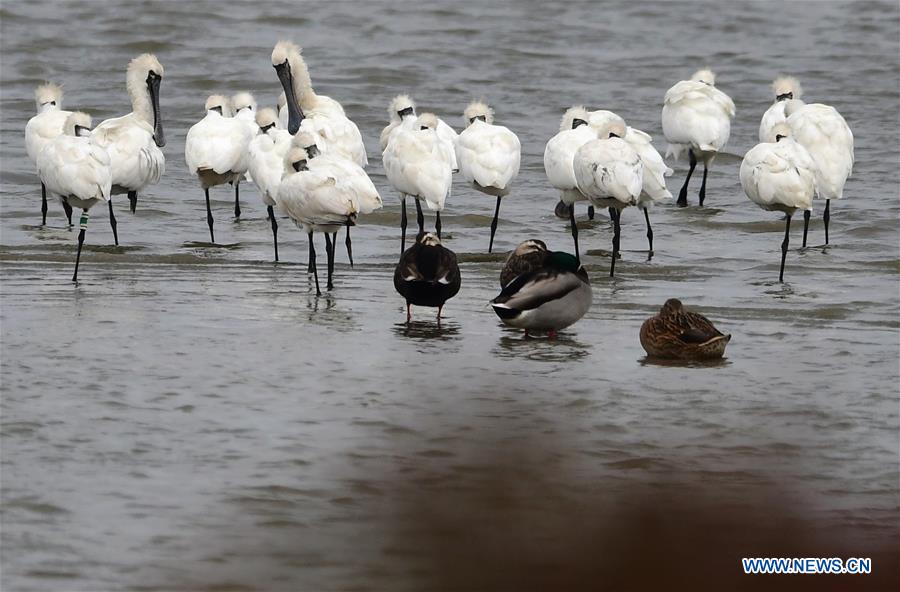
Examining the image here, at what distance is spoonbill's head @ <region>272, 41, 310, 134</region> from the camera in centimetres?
1633

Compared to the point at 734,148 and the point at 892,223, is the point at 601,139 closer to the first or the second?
the point at 892,223

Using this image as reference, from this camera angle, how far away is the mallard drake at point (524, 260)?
35.8ft

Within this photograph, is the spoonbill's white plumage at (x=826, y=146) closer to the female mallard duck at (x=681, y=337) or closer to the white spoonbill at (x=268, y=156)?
the white spoonbill at (x=268, y=156)

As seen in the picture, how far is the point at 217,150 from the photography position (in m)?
14.3

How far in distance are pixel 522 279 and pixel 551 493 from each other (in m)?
3.56

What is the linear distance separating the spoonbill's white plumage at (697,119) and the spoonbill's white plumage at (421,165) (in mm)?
4315

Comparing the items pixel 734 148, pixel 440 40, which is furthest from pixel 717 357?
pixel 440 40

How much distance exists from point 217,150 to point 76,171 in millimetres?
1819

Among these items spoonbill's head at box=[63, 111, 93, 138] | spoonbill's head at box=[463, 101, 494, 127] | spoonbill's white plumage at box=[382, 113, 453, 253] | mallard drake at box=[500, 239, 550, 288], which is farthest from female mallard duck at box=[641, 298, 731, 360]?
spoonbill's head at box=[63, 111, 93, 138]

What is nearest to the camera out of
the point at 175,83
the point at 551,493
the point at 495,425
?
the point at 551,493

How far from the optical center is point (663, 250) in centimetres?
1416

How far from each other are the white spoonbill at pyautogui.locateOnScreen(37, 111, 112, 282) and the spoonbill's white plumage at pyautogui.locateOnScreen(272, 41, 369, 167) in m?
1.95

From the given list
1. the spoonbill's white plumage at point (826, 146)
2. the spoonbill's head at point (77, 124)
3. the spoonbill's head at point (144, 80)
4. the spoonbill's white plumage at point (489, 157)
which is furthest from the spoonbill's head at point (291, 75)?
the spoonbill's white plumage at point (826, 146)

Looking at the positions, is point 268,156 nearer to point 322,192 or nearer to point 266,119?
point 266,119
